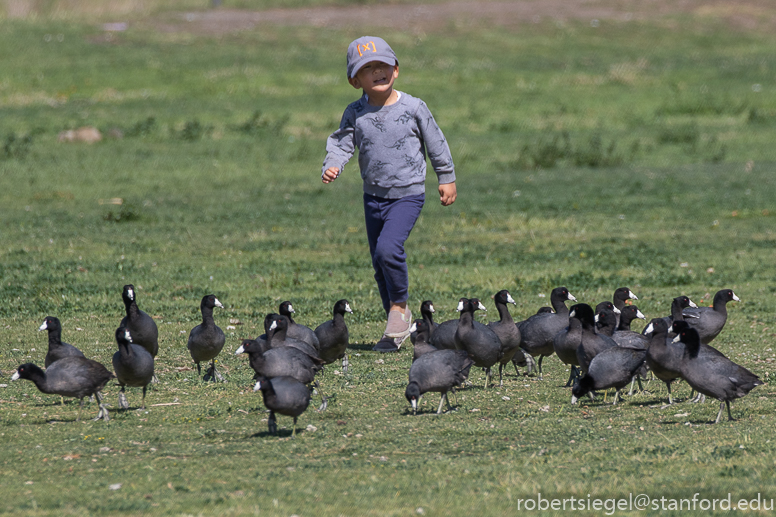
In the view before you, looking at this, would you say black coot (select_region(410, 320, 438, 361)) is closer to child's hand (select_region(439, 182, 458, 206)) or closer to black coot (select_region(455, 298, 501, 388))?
black coot (select_region(455, 298, 501, 388))

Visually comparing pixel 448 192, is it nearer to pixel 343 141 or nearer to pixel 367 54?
pixel 343 141

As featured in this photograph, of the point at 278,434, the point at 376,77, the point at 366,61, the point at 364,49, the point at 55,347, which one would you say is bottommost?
the point at 278,434

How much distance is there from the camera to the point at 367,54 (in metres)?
11.4

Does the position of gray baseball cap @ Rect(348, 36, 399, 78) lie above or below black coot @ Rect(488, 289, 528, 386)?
above

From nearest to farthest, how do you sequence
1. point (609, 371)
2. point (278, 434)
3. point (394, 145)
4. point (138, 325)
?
point (278, 434), point (609, 371), point (138, 325), point (394, 145)

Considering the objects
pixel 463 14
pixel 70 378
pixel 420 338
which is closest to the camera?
pixel 70 378

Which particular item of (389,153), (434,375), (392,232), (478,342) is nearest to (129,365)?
(434,375)

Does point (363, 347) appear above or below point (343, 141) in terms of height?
below

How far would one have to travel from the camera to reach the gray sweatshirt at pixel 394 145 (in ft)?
39.0

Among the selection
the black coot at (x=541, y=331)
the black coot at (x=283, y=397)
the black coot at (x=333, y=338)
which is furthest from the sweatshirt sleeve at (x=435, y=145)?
the black coot at (x=283, y=397)

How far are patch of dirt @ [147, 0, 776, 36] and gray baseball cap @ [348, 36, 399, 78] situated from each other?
139 feet

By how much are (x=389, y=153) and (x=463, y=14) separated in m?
50.5

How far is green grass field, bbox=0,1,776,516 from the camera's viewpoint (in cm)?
725

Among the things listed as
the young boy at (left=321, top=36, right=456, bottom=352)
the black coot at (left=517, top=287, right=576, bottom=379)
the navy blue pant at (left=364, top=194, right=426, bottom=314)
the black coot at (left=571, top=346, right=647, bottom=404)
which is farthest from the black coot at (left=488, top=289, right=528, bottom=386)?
the young boy at (left=321, top=36, right=456, bottom=352)
